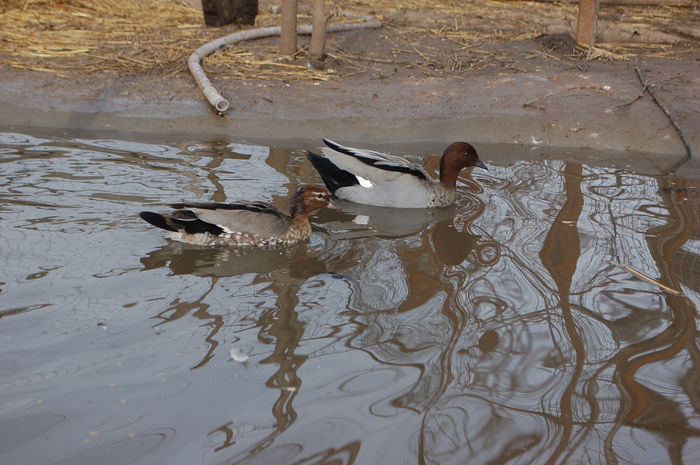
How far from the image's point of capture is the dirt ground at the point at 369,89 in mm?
9141

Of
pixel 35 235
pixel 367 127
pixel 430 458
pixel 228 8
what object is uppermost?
pixel 228 8

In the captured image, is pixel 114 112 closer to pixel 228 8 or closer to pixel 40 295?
pixel 228 8

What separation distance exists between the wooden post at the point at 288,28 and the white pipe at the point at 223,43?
77 cm

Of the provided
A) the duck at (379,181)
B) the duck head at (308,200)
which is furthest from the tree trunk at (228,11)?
the duck head at (308,200)

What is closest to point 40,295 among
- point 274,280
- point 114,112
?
point 274,280

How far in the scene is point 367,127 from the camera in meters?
9.32

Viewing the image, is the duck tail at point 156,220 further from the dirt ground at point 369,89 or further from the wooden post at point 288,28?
the wooden post at point 288,28

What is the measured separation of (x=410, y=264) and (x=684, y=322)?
1.88m

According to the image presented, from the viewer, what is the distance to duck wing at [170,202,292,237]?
5871 millimetres

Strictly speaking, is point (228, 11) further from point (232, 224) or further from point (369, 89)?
point (232, 224)

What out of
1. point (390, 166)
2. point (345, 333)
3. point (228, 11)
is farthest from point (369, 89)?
point (345, 333)

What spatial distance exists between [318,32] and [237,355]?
6629 mm

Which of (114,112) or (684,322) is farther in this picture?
(114,112)

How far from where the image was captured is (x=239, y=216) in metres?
6.03
